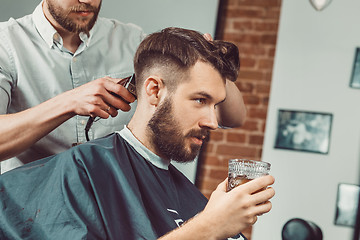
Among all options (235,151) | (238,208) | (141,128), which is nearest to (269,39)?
(235,151)

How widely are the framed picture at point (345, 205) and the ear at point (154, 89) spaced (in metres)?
2.23

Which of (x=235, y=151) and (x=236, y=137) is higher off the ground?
(x=236, y=137)

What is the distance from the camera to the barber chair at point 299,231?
2.50m

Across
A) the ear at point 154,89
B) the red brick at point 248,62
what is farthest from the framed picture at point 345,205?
the ear at point 154,89

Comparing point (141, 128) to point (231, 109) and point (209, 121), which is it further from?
point (231, 109)

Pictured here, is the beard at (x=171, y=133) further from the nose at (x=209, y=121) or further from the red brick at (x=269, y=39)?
the red brick at (x=269, y=39)

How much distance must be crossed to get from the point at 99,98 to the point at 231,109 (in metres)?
0.81

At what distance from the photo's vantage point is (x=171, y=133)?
165cm

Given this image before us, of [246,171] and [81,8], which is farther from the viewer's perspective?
[81,8]

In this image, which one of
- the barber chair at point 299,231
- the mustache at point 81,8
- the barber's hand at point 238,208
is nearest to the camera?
the barber's hand at point 238,208

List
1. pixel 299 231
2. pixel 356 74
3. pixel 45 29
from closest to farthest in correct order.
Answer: pixel 45 29 → pixel 299 231 → pixel 356 74

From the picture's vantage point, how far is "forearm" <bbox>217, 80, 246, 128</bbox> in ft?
Answer: 6.93

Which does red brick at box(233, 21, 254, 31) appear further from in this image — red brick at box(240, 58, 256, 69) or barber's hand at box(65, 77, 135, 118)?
barber's hand at box(65, 77, 135, 118)

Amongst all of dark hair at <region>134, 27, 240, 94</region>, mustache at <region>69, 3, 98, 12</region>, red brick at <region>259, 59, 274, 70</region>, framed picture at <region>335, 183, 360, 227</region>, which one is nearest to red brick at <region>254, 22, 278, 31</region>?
red brick at <region>259, 59, 274, 70</region>
